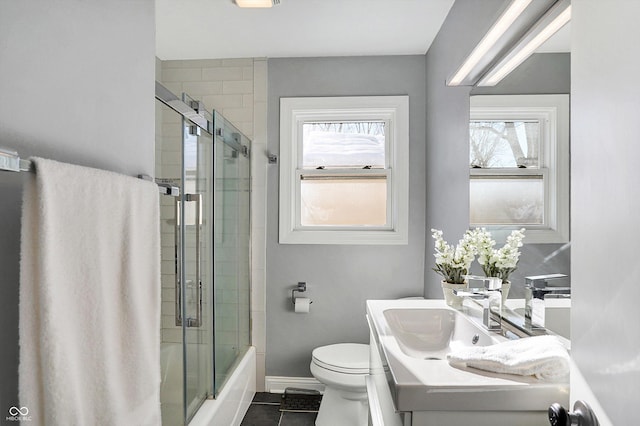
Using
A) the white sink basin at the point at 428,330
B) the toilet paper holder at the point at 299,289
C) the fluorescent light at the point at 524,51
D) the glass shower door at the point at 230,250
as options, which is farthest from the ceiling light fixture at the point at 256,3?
the toilet paper holder at the point at 299,289

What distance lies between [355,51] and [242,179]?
1.19 m

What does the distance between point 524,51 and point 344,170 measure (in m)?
1.64

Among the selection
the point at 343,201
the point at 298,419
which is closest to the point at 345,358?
the point at 298,419

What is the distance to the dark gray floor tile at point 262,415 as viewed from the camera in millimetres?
2551

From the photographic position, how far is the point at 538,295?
4.53 ft

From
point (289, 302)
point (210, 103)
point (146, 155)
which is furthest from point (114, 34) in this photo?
point (289, 302)

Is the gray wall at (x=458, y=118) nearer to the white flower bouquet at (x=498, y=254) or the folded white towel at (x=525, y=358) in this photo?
the white flower bouquet at (x=498, y=254)

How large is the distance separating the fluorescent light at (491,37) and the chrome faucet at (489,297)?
2.97ft

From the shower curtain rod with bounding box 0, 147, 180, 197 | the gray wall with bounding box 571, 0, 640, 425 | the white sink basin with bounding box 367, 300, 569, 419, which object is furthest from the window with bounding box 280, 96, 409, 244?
the shower curtain rod with bounding box 0, 147, 180, 197

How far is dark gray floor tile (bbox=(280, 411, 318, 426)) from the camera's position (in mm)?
2535

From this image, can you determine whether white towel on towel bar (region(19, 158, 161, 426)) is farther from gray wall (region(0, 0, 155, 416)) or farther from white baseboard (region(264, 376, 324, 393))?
white baseboard (region(264, 376, 324, 393))

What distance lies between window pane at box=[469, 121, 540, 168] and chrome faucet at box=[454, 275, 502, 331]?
17.5 inches

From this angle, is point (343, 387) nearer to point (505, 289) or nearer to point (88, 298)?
point (505, 289)

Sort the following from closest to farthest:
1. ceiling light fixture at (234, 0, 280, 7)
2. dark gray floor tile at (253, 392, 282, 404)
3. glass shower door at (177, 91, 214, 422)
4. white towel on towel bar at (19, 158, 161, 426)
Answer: white towel on towel bar at (19, 158, 161, 426) → glass shower door at (177, 91, 214, 422) → ceiling light fixture at (234, 0, 280, 7) → dark gray floor tile at (253, 392, 282, 404)
